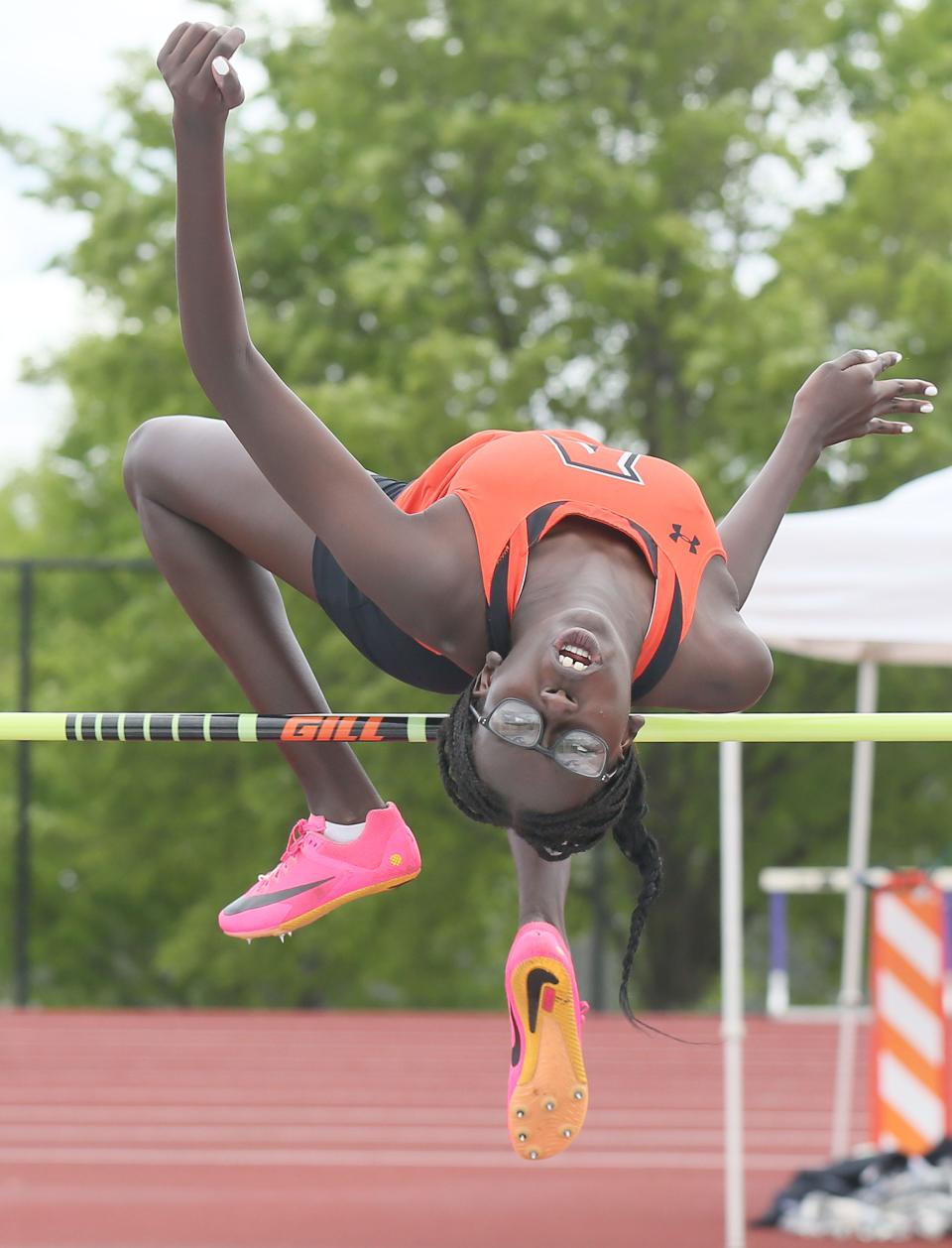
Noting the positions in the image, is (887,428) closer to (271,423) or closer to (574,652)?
(574,652)

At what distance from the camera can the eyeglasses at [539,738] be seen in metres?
2.05

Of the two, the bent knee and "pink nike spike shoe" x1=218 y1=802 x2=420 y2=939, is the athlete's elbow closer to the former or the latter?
"pink nike spike shoe" x1=218 y1=802 x2=420 y2=939

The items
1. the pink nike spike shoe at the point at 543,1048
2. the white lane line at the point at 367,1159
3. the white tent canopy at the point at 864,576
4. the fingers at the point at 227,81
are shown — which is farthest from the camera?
the white lane line at the point at 367,1159

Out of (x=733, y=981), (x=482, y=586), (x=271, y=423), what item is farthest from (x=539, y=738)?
(x=733, y=981)

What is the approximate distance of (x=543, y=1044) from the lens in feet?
8.04

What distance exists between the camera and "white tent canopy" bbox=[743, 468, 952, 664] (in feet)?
13.3

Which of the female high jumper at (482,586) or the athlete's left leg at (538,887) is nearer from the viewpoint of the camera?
the female high jumper at (482,586)

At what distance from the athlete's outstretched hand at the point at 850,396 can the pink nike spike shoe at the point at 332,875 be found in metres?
0.89

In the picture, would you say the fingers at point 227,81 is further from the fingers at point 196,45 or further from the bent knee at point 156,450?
the bent knee at point 156,450

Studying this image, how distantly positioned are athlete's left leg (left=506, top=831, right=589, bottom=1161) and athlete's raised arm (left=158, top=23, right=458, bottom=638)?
565mm

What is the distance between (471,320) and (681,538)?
1050 cm

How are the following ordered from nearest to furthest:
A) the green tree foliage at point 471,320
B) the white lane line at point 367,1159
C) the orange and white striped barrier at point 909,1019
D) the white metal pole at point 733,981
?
the white metal pole at point 733,981, the orange and white striped barrier at point 909,1019, the white lane line at point 367,1159, the green tree foliage at point 471,320

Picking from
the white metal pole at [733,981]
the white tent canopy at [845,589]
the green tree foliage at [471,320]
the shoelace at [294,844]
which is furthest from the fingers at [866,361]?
the green tree foliage at [471,320]

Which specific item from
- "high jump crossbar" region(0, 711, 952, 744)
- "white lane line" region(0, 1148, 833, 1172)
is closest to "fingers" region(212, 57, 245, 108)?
"high jump crossbar" region(0, 711, 952, 744)
